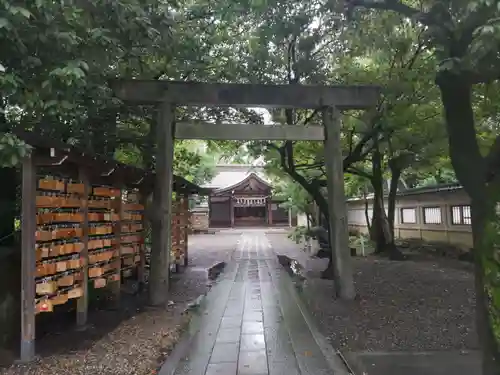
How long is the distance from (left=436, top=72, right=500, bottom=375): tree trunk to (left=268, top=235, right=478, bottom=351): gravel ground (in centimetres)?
244

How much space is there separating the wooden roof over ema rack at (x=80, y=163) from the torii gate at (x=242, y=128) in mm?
842

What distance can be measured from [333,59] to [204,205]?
29660 mm

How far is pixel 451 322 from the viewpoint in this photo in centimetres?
698

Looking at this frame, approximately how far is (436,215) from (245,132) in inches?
514

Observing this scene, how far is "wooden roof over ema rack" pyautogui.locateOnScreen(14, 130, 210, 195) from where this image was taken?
16.5ft

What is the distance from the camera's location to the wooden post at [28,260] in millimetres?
5207

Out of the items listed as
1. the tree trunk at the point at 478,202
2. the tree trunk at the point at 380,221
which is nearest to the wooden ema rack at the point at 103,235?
the tree trunk at the point at 478,202

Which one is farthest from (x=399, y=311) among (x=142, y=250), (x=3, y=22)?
(x=3, y=22)

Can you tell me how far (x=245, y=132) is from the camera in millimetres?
8984

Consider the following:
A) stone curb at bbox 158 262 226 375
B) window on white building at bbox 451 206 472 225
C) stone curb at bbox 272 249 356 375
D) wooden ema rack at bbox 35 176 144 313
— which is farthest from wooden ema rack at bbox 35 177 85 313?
window on white building at bbox 451 206 472 225

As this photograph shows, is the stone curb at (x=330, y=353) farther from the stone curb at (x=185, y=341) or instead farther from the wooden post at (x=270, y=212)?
the wooden post at (x=270, y=212)

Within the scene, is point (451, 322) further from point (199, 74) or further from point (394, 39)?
point (199, 74)

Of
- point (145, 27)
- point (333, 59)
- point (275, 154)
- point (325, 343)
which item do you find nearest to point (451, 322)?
point (325, 343)

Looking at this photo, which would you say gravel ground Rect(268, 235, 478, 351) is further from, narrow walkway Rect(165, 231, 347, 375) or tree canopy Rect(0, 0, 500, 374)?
tree canopy Rect(0, 0, 500, 374)
